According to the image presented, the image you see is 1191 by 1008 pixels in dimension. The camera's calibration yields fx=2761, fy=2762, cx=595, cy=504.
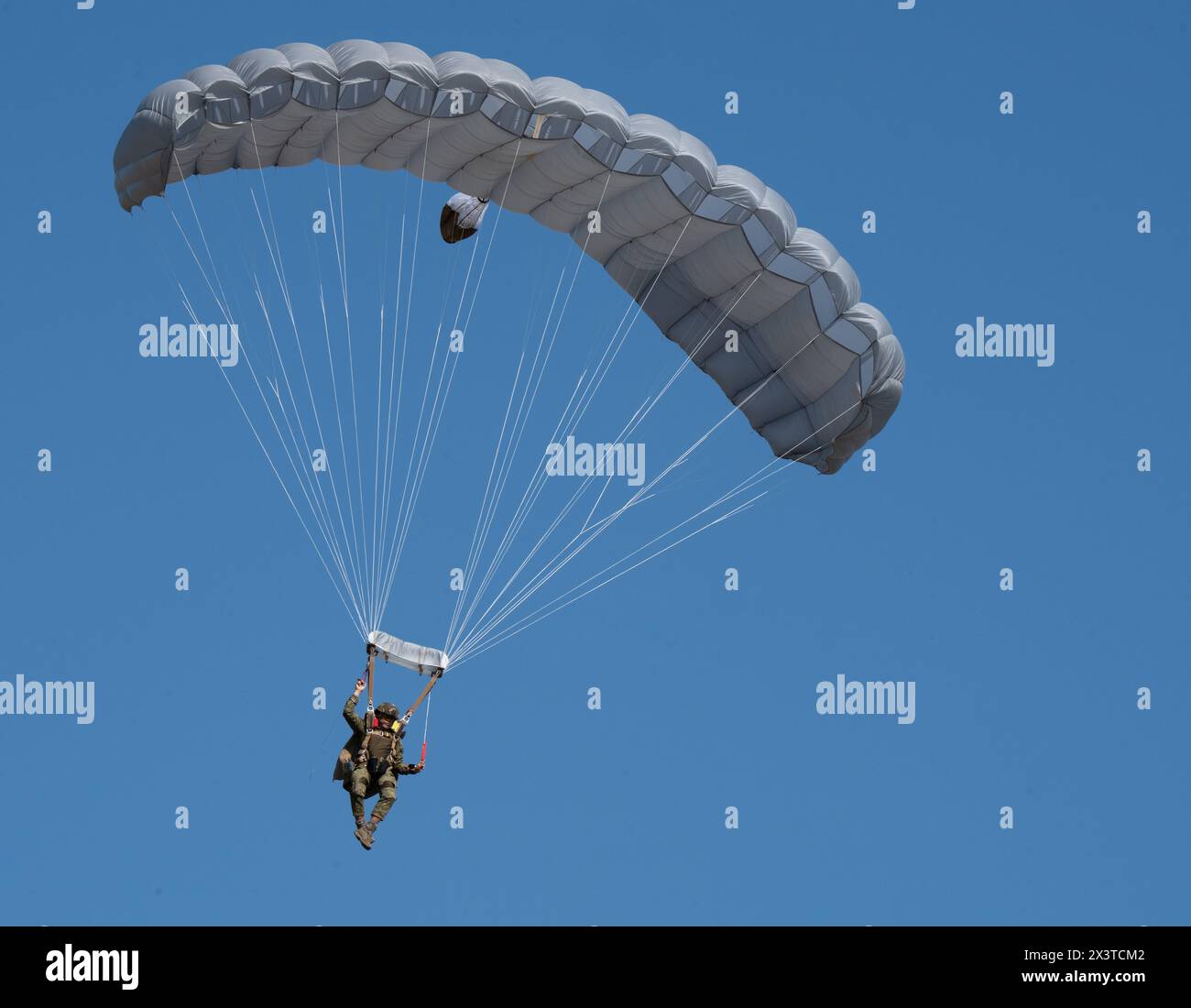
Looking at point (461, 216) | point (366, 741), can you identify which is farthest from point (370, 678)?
point (461, 216)

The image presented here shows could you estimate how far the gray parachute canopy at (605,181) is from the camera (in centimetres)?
2244

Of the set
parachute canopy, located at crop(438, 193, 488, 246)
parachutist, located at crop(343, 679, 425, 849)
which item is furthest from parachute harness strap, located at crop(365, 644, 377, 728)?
parachute canopy, located at crop(438, 193, 488, 246)

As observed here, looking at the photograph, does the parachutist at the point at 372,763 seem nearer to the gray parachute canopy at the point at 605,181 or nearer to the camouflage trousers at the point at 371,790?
the camouflage trousers at the point at 371,790

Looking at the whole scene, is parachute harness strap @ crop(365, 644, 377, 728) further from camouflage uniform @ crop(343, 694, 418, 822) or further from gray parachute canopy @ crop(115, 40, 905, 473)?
gray parachute canopy @ crop(115, 40, 905, 473)

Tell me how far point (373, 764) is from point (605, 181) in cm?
544

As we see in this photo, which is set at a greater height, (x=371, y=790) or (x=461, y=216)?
(x=461, y=216)

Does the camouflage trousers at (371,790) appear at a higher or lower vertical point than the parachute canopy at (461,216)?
lower

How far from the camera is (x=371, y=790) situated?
22.3 meters

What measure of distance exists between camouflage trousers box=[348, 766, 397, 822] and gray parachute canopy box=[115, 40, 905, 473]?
5.12 m

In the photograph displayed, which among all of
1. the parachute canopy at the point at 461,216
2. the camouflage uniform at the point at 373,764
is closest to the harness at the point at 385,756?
the camouflage uniform at the point at 373,764

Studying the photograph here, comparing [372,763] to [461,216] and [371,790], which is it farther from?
[461,216]

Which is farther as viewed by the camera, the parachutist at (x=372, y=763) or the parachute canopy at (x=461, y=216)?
the parachute canopy at (x=461, y=216)
